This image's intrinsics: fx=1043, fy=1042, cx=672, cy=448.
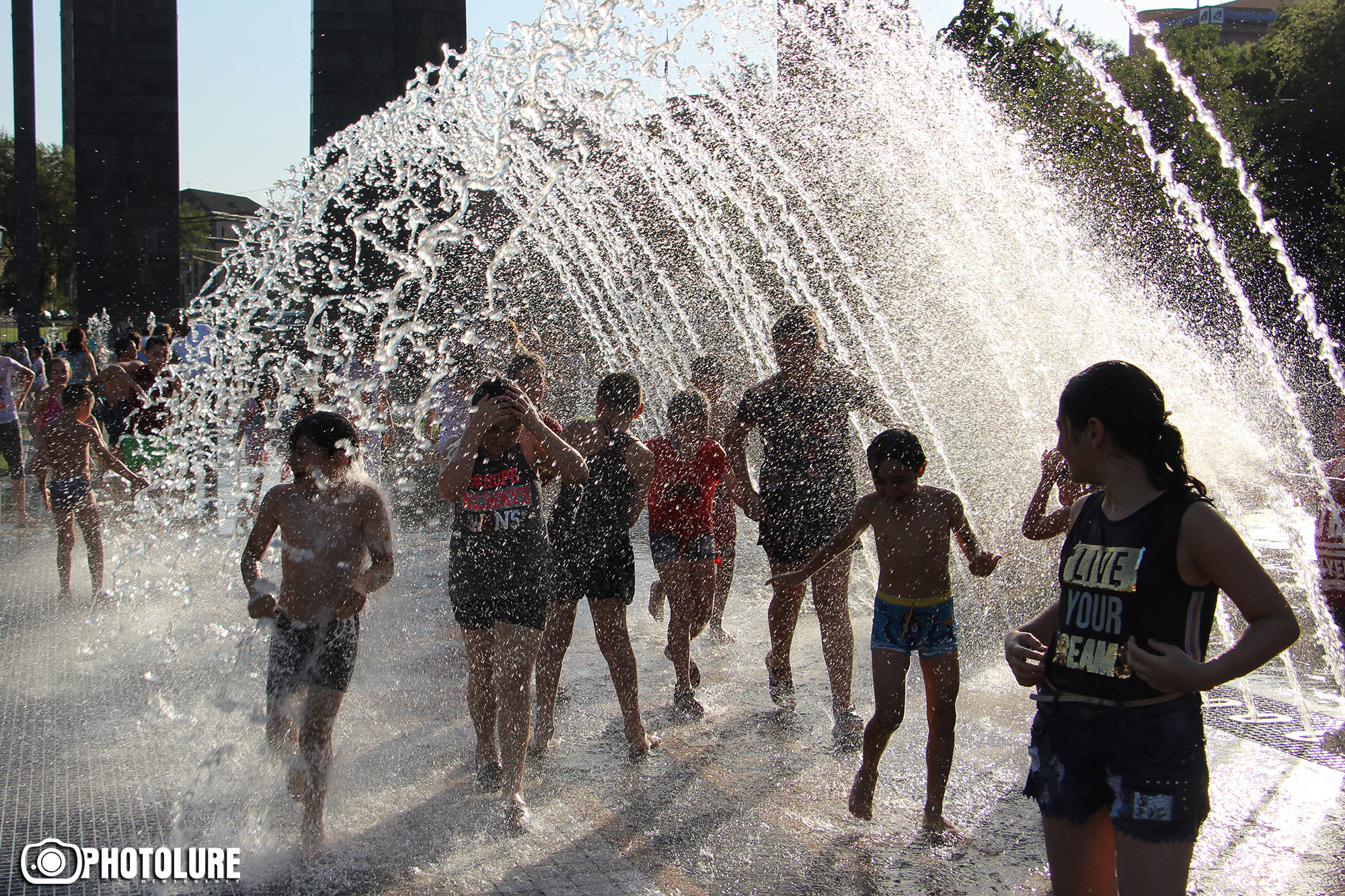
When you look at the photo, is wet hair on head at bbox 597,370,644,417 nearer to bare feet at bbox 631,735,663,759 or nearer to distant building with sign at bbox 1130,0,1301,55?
bare feet at bbox 631,735,663,759

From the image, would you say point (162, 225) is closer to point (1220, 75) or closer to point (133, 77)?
point (133, 77)

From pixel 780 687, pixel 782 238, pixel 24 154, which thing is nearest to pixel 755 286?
pixel 782 238

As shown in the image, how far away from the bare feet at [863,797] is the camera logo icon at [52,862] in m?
2.53

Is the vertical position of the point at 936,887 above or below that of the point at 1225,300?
below

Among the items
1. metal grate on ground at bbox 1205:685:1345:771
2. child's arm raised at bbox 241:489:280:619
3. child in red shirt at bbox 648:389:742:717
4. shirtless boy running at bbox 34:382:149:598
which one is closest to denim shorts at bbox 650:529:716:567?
child in red shirt at bbox 648:389:742:717

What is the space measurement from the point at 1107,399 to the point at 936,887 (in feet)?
5.70

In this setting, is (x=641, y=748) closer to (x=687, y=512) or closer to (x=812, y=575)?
(x=812, y=575)

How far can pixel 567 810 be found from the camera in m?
3.82

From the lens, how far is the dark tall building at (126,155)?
21.9 metres

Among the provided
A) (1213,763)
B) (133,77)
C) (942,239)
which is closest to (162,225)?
(133,77)

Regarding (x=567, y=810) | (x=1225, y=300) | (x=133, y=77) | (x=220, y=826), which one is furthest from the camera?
(x=133, y=77)

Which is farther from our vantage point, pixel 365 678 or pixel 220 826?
pixel 365 678

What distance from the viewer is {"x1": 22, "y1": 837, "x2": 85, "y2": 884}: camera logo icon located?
Answer: 3.21m

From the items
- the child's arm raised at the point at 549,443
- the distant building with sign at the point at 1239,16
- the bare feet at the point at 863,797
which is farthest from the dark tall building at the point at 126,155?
the distant building with sign at the point at 1239,16
